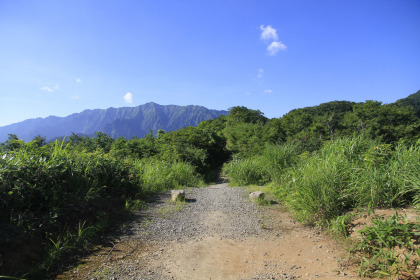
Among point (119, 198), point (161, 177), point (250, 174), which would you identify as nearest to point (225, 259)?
point (119, 198)

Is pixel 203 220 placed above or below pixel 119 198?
below

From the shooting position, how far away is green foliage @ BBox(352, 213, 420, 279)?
1916 mm

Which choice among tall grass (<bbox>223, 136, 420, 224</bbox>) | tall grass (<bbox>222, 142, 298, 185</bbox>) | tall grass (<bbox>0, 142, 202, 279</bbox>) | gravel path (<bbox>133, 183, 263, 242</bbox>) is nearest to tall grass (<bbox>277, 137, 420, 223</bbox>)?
tall grass (<bbox>223, 136, 420, 224</bbox>)

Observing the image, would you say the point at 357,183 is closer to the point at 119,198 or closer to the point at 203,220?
the point at 203,220

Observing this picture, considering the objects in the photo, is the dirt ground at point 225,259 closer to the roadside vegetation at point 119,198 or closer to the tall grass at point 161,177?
the roadside vegetation at point 119,198

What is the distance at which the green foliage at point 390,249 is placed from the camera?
192cm

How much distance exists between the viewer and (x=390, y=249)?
207 cm

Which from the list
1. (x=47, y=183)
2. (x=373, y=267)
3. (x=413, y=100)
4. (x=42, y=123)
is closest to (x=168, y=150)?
(x=47, y=183)

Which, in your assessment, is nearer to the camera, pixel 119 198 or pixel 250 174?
pixel 119 198

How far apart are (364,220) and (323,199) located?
559mm

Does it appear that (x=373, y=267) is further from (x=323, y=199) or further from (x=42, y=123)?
(x=42, y=123)

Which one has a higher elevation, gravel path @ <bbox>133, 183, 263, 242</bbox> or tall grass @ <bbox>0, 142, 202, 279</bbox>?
tall grass @ <bbox>0, 142, 202, 279</bbox>

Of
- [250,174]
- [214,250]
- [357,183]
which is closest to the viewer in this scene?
[214,250]

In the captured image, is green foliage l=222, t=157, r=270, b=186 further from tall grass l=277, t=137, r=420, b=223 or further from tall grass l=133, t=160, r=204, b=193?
tall grass l=277, t=137, r=420, b=223
